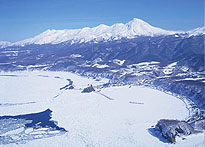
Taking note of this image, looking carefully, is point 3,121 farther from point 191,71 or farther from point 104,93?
point 191,71

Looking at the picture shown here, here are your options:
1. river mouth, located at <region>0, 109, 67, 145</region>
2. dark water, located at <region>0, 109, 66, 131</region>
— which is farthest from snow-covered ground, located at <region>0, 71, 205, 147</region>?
dark water, located at <region>0, 109, 66, 131</region>

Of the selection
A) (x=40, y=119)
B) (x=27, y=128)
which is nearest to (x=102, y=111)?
(x=40, y=119)

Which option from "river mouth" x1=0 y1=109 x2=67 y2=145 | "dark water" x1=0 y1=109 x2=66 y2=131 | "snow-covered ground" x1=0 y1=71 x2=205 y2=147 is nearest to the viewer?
"snow-covered ground" x1=0 y1=71 x2=205 y2=147

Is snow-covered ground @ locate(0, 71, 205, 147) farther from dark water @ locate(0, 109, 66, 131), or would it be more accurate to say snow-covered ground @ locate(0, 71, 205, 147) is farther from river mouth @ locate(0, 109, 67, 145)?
dark water @ locate(0, 109, 66, 131)

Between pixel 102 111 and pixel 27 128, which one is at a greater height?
pixel 102 111

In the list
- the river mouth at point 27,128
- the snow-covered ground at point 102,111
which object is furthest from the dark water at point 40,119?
the snow-covered ground at point 102,111

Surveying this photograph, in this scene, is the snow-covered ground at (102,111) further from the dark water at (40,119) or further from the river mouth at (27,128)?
the dark water at (40,119)

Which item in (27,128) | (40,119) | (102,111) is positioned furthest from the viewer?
(102,111)

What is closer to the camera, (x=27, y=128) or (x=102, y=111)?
(x=27, y=128)

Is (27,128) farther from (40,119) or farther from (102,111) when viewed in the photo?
(102,111)

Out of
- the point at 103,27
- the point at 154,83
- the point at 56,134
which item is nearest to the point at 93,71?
the point at 154,83
